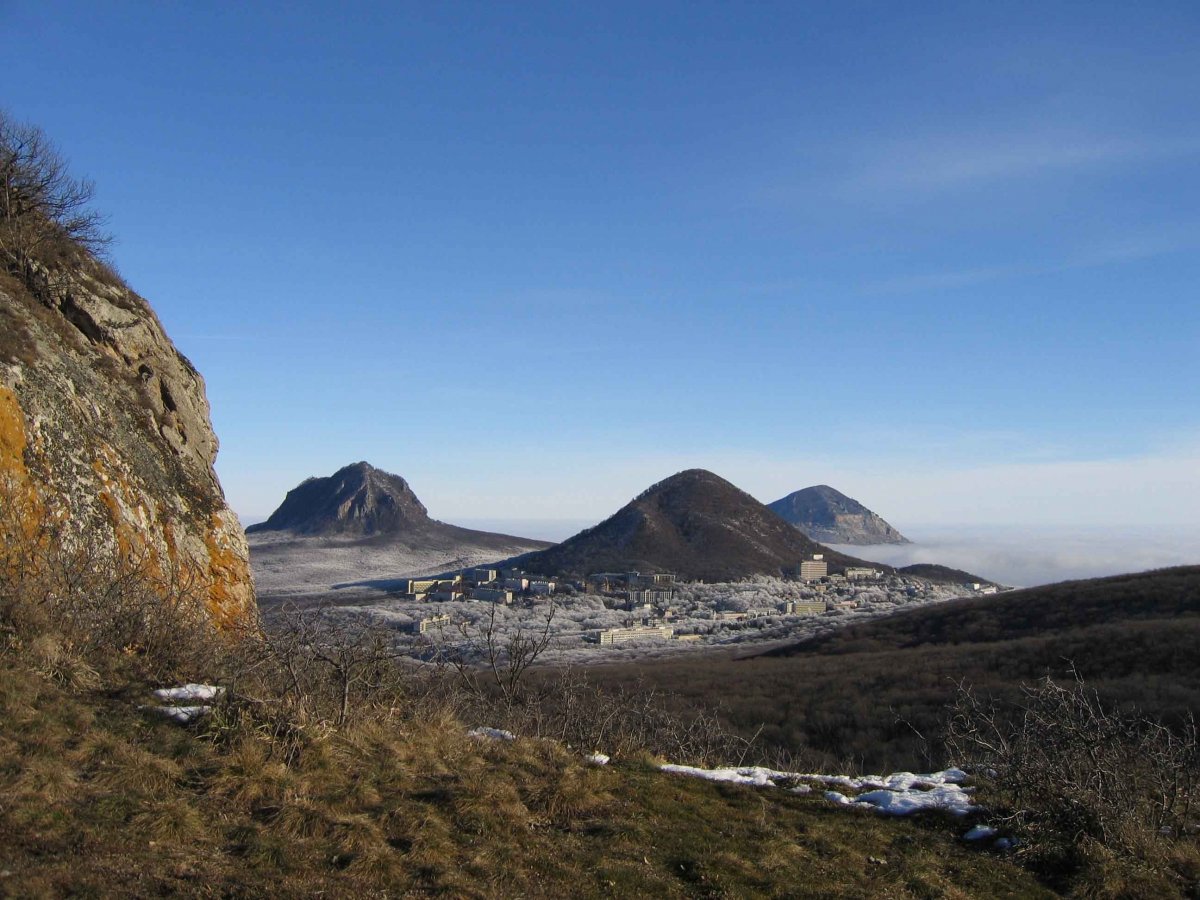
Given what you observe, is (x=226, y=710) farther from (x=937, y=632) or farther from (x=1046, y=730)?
(x=937, y=632)

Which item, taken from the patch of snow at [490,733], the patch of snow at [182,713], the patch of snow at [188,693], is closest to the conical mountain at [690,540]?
the patch of snow at [490,733]

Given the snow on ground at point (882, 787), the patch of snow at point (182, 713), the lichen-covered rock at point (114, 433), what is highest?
the lichen-covered rock at point (114, 433)

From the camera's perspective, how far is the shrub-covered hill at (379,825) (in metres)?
4.62

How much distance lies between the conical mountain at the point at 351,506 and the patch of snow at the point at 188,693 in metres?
105

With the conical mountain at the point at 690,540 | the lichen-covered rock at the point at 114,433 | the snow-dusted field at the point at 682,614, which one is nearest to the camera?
the lichen-covered rock at the point at 114,433

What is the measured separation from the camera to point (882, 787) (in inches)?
→ 346

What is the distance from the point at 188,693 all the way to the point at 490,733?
9.29 feet

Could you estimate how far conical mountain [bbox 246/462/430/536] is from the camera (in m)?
111

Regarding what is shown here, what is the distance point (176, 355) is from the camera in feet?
56.4

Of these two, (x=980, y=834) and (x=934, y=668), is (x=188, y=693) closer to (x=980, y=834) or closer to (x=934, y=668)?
(x=980, y=834)

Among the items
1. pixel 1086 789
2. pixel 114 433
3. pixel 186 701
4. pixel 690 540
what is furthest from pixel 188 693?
pixel 690 540

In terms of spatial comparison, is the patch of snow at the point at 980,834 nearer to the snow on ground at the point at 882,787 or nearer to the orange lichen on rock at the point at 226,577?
the snow on ground at the point at 882,787

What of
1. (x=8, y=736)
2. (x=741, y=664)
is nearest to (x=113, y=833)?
(x=8, y=736)

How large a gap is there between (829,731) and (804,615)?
39.1 meters
